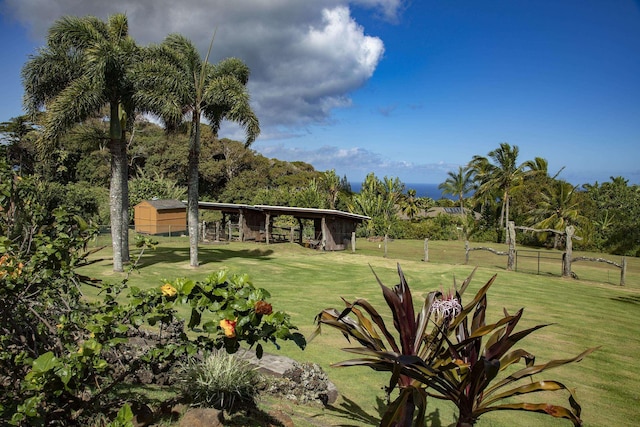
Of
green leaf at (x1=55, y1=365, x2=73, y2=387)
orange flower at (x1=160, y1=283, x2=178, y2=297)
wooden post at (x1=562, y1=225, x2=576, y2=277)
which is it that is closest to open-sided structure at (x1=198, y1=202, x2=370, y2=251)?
wooden post at (x1=562, y1=225, x2=576, y2=277)

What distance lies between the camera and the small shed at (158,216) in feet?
108

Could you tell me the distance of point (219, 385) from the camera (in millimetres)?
4324

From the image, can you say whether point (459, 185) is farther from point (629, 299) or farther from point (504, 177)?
point (629, 299)

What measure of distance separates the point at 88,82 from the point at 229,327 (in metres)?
14.6

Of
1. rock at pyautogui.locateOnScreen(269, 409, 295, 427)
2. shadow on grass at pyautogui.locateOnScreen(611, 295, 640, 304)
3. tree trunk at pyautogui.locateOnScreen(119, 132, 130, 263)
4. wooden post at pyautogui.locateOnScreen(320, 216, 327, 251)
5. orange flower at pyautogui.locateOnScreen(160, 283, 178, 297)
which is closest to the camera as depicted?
orange flower at pyautogui.locateOnScreen(160, 283, 178, 297)

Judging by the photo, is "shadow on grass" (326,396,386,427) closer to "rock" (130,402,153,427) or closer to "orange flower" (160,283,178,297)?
"rock" (130,402,153,427)

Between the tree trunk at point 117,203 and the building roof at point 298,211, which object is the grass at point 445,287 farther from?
the building roof at point 298,211

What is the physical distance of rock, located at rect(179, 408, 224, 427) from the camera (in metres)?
3.54

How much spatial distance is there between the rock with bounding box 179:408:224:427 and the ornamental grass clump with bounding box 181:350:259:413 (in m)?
0.49

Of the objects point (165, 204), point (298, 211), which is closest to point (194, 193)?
point (298, 211)

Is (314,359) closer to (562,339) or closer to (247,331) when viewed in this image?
(247,331)

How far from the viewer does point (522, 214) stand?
44188 mm

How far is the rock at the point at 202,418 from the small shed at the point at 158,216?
30433 mm

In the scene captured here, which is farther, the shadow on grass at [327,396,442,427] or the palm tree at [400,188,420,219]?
the palm tree at [400,188,420,219]
